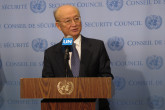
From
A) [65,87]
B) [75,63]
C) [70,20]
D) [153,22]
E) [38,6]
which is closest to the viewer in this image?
[65,87]

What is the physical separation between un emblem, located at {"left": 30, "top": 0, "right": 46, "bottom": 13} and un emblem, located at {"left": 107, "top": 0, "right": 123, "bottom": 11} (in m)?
0.88

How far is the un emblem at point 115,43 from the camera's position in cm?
338

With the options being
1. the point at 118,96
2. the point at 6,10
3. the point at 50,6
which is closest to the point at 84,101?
the point at 118,96

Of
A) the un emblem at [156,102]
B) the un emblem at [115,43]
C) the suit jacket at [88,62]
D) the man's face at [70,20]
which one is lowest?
the un emblem at [156,102]

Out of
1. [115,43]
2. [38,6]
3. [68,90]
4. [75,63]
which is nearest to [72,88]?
[68,90]

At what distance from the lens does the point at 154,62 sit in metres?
3.35

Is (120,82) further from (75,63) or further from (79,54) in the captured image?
(75,63)

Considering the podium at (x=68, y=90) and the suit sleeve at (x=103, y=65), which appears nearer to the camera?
the podium at (x=68, y=90)

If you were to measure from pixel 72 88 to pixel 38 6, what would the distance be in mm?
2210

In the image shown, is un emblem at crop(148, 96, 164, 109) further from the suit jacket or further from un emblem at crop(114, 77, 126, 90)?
the suit jacket

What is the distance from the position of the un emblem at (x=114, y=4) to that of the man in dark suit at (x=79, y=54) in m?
1.13

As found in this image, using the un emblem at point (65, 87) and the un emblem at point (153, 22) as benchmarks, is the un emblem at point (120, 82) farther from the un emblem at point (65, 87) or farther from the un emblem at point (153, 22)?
the un emblem at point (65, 87)

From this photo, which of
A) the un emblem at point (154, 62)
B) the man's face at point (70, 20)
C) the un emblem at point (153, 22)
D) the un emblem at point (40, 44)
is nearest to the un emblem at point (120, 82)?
the un emblem at point (154, 62)

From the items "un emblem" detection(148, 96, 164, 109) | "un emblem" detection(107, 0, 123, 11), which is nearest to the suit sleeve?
"un emblem" detection(107, 0, 123, 11)
